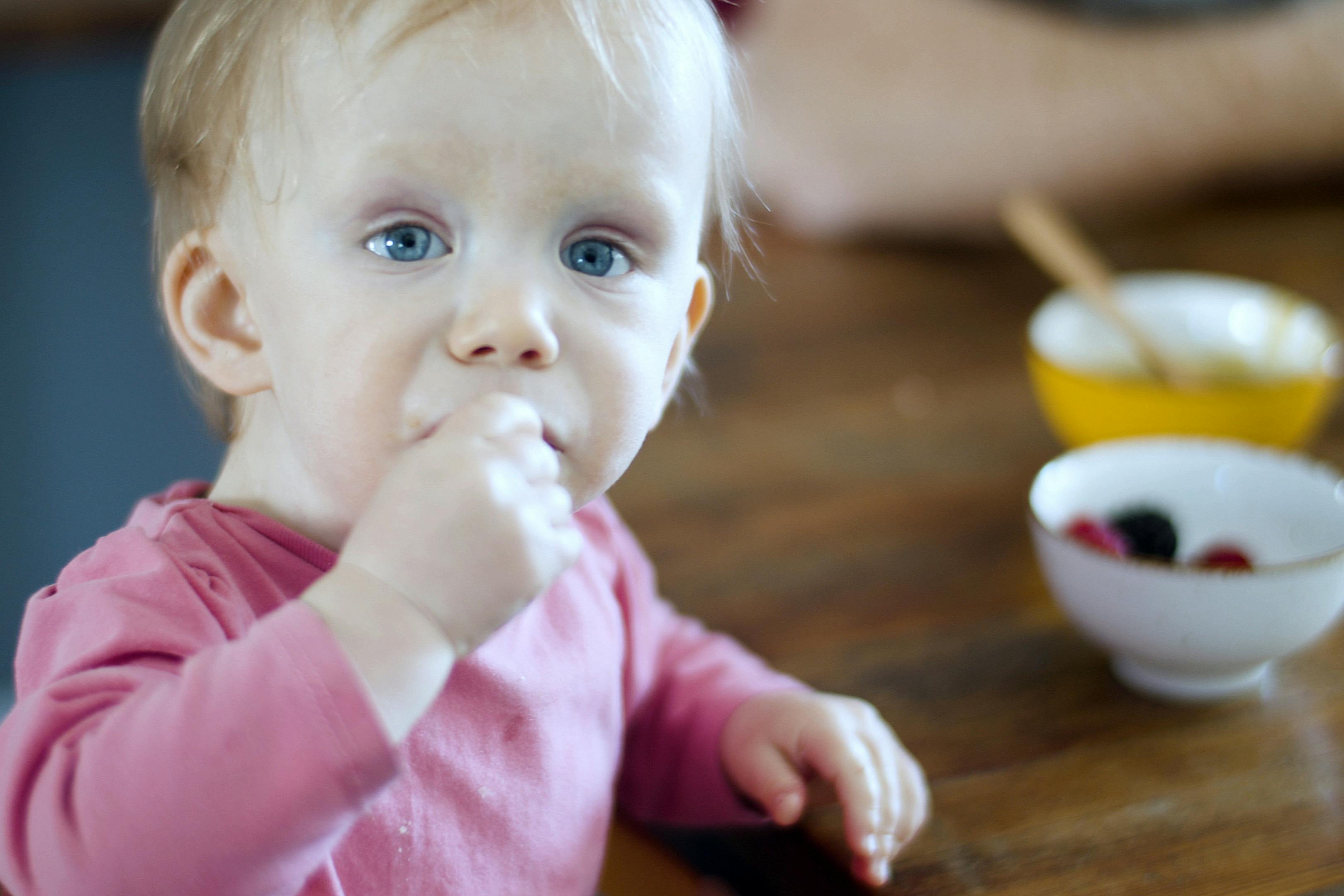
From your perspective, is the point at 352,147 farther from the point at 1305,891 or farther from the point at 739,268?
the point at 739,268

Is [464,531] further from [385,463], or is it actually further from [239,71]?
[239,71]

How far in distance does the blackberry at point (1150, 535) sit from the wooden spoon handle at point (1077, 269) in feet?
1.02

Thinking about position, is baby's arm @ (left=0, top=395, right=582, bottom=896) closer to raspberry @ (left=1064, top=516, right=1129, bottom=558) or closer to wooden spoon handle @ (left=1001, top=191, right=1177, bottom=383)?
raspberry @ (left=1064, top=516, right=1129, bottom=558)

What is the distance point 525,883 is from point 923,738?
239mm

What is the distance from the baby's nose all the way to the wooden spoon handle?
0.71 m

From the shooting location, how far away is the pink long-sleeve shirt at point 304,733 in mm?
418

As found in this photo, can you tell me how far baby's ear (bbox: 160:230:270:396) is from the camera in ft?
1.81

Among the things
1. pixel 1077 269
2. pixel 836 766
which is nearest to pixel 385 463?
pixel 836 766

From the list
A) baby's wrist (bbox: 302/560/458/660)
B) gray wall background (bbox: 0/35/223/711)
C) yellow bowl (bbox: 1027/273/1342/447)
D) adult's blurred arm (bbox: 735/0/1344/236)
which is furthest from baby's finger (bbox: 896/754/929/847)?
gray wall background (bbox: 0/35/223/711)

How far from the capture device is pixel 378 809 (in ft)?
1.75

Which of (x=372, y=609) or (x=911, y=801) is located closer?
(x=372, y=609)

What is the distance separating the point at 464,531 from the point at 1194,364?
2.79 ft

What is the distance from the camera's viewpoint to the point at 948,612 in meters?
0.81

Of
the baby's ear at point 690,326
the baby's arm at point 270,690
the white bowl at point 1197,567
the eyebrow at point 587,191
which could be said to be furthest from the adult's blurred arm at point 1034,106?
the baby's arm at point 270,690
